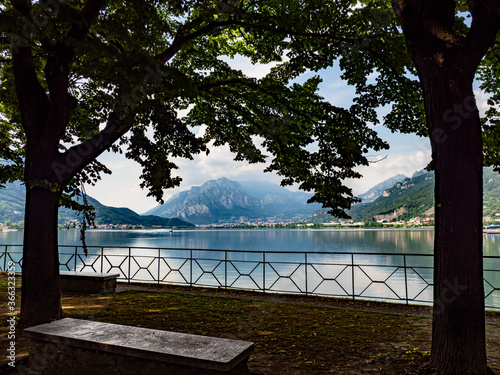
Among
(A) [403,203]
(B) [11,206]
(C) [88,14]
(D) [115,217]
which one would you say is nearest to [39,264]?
(C) [88,14]

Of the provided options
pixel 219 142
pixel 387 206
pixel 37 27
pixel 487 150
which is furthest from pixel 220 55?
pixel 387 206

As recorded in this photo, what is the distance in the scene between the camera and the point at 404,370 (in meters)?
3.86

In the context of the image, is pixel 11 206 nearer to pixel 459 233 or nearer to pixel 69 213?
pixel 69 213

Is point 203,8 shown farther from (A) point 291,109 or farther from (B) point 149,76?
(A) point 291,109

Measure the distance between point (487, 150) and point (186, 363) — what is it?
30.5 feet

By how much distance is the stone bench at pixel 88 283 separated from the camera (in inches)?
366

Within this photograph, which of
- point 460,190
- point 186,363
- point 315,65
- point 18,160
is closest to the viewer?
point 186,363

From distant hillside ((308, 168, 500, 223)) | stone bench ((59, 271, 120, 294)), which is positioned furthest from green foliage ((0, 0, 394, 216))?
distant hillside ((308, 168, 500, 223))

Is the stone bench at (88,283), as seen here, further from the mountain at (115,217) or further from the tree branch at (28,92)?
the mountain at (115,217)

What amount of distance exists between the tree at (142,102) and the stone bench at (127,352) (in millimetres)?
2393

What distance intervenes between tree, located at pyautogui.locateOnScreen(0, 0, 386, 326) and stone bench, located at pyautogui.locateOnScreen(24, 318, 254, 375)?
7.85ft

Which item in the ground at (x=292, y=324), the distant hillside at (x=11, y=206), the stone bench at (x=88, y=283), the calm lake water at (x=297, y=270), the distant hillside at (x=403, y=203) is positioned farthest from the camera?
the distant hillside at (x=11, y=206)

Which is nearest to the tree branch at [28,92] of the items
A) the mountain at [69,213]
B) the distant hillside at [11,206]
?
the mountain at [69,213]

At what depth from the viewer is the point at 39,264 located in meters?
5.82
